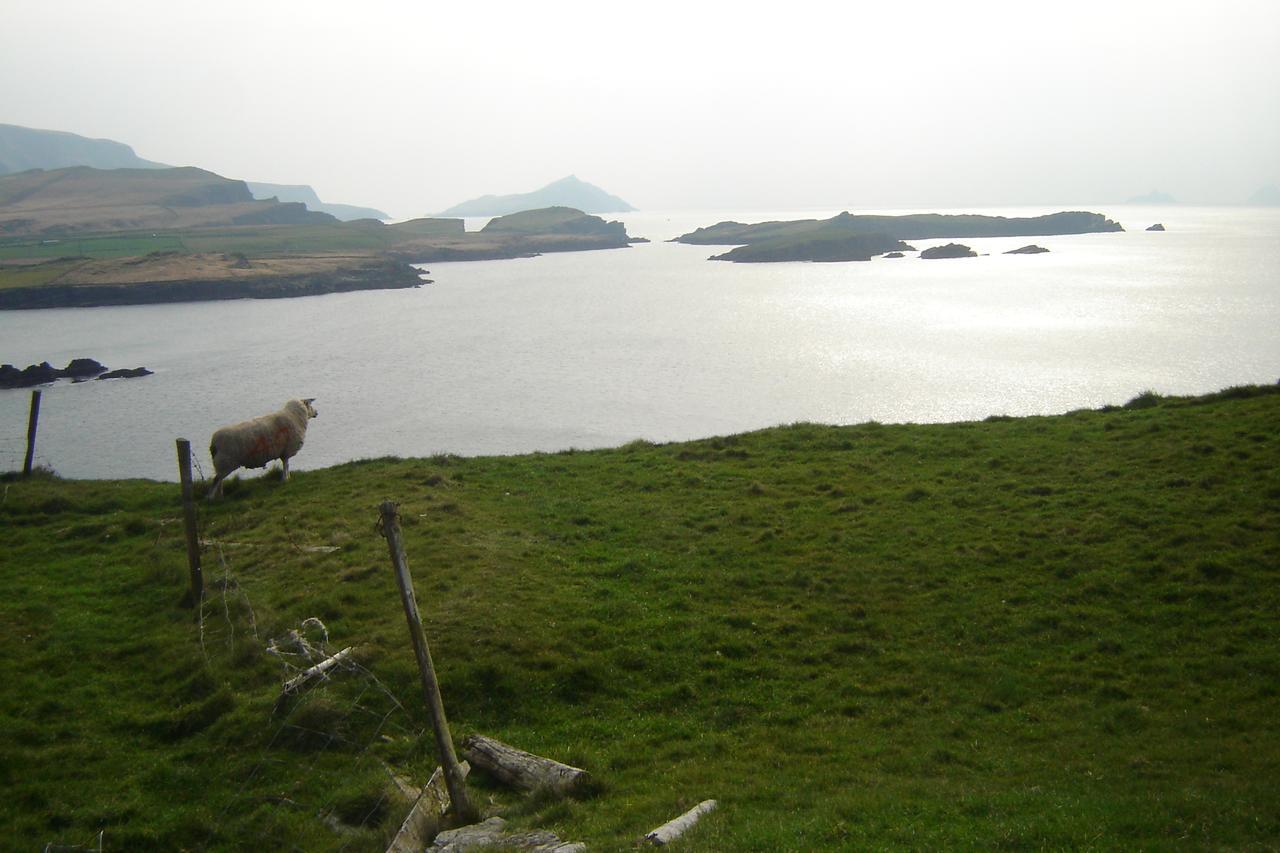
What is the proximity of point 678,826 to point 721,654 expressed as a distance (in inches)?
206

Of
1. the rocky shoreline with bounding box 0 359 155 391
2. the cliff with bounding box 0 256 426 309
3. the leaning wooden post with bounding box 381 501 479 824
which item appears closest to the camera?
the leaning wooden post with bounding box 381 501 479 824

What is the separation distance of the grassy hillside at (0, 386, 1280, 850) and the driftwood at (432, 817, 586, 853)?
0.35 meters

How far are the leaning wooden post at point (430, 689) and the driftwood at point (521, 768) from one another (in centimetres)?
58

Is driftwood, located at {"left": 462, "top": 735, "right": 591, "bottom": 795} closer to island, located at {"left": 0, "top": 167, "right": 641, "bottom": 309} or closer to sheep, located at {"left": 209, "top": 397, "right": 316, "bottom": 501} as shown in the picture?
sheep, located at {"left": 209, "top": 397, "right": 316, "bottom": 501}

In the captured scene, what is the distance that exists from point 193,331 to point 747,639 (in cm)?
8847

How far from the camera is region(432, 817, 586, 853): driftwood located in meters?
7.57

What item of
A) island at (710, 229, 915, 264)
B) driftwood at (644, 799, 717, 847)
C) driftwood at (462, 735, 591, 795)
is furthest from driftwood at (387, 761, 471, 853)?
island at (710, 229, 915, 264)

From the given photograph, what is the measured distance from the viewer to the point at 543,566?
1645 centimetres

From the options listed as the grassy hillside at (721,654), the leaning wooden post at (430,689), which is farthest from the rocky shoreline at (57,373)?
the leaning wooden post at (430,689)

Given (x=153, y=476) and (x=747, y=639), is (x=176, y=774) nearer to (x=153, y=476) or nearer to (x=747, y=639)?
(x=747, y=639)

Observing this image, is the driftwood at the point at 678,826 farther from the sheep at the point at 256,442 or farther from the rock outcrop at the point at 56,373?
the rock outcrop at the point at 56,373

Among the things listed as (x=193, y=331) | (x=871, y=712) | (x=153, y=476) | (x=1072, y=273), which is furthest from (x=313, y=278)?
(x=871, y=712)

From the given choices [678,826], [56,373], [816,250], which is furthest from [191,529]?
[816,250]

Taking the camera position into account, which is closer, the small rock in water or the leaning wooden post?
the leaning wooden post
